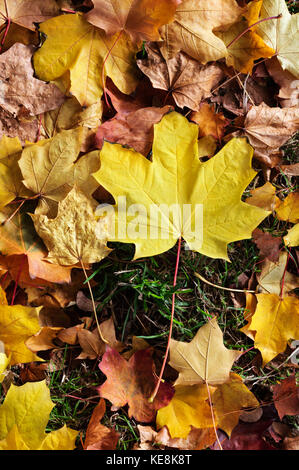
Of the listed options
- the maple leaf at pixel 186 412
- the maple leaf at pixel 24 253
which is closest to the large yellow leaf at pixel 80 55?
the maple leaf at pixel 24 253

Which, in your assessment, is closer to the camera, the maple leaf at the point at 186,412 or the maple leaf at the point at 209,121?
the maple leaf at the point at 186,412

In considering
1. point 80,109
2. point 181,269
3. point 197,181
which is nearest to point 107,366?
point 181,269

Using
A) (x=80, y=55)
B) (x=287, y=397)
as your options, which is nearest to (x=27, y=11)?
(x=80, y=55)

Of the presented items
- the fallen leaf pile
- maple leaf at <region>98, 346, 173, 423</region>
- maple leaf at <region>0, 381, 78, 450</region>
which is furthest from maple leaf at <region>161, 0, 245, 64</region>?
maple leaf at <region>0, 381, 78, 450</region>

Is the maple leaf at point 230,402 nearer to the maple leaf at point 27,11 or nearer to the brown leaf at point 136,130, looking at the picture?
the brown leaf at point 136,130

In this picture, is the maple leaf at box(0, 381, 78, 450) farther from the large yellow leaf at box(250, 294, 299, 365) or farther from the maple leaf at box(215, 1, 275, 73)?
the maple leaf at box(215, 1, 275, 73)

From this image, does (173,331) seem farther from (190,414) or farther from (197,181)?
(197,181)
